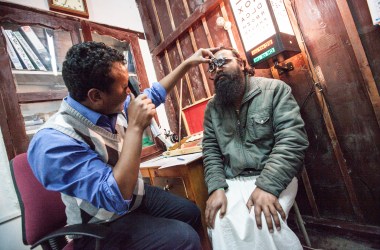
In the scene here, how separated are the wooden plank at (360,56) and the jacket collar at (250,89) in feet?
2.63

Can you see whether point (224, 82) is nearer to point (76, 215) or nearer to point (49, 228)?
point (76, 215)

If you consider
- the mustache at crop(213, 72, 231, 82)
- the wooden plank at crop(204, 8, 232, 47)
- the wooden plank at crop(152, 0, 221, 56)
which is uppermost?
the wooden plank at crop(152, 0, 221, 56)

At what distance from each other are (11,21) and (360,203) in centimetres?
404

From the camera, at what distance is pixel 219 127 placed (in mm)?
2029

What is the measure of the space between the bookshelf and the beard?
1975 mm

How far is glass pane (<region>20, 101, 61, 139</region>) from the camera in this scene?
2537 mm

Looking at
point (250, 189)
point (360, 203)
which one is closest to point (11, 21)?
point (250, 189)

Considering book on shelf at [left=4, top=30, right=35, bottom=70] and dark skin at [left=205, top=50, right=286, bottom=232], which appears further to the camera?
book on shelf at [left=4, top=30, right=35, bottom=70]

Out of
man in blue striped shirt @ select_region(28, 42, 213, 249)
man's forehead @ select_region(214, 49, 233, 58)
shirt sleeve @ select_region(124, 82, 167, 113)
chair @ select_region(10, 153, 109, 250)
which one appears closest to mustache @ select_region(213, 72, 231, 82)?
man's forehead @ select_region(214, 49, 233, 58)

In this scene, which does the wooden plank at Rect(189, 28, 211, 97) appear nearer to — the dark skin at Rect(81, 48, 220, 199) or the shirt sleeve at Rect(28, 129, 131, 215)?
the dark skin at Rect(81, 48, 220, 199)

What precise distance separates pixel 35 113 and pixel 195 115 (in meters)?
1.97

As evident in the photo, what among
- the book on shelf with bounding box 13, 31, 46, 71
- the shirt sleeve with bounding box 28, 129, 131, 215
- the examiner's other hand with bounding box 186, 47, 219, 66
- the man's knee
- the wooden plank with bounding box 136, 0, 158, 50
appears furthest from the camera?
the wooden plank with bounding box 136, 0, 158, 50

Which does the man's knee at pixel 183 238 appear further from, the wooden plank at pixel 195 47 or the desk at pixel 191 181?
the wooden plank at pixel 195 47

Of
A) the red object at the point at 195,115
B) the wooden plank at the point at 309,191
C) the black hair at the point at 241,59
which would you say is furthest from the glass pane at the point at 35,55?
the wooden plank at the point at 309,191
